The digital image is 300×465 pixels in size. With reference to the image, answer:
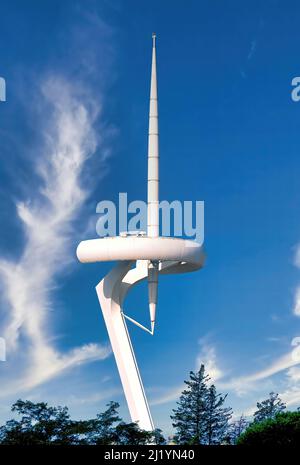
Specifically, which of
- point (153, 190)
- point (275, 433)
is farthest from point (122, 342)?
point (275, 433)

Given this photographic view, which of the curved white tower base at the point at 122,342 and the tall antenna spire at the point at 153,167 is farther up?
the tall antenna spire at the point at 153,167

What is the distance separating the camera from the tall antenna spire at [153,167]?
4403cm

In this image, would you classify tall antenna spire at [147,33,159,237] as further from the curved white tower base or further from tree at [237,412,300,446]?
tree at [237,412,300,446]

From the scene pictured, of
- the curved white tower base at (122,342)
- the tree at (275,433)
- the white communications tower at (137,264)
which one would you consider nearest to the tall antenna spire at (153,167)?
the white communications tower at (137,264)

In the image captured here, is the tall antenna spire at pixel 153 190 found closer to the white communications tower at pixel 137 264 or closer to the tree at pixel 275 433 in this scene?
the white communications tower at pixel 137 264

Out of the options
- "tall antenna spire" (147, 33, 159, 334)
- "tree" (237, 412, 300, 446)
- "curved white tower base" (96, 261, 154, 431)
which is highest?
"tall antenna spire" (147, 33, 159, 334)

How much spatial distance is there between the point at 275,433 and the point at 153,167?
11.8 m

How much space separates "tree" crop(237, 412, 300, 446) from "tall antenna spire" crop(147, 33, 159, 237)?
29.7 feet

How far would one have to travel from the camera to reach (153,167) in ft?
148

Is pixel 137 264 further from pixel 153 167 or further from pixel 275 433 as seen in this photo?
pixel 275 433

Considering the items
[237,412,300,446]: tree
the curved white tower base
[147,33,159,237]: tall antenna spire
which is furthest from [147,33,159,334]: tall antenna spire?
[237,412,300,446]: tree

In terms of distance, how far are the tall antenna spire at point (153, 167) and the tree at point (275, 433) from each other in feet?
29.7

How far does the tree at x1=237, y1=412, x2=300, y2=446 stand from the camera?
44188mm
